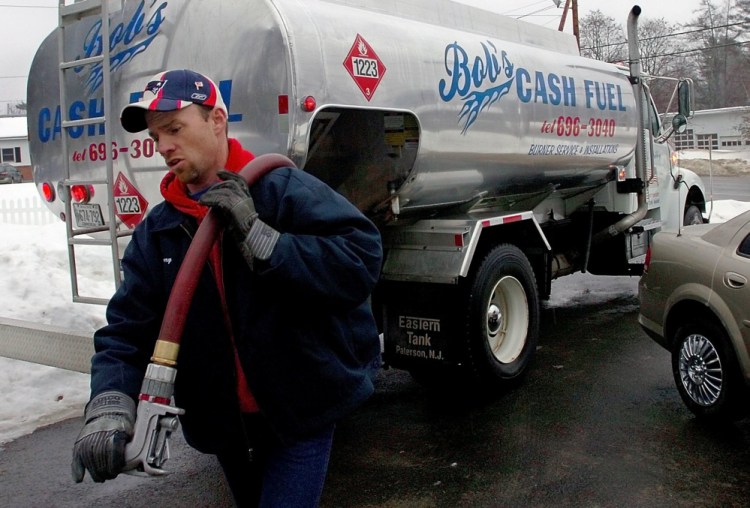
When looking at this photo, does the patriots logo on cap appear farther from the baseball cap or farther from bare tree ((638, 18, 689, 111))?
bare tree ((638, 18, 689, 111))

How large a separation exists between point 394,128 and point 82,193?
220 cm

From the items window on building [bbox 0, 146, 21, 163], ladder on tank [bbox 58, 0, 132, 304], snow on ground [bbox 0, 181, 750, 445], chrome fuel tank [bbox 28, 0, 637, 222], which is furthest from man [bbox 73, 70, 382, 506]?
window on building [bbox 0, 146, 21, 163]

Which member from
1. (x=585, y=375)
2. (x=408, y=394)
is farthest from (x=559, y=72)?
(x=408, y=394)

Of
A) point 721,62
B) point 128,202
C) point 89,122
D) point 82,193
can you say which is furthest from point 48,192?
point 721,62

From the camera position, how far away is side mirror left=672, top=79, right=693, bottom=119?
9.02 m

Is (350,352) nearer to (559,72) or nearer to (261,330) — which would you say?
(261,330)

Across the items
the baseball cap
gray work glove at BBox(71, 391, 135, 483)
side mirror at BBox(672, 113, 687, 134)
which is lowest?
gray work glove at BBox(71, 391, 135, 483)

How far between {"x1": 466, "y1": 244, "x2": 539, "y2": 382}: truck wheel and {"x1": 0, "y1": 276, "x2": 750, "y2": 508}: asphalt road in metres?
0.26

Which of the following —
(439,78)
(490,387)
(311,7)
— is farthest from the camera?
(490,387)

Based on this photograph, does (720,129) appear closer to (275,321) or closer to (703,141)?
(703,141)

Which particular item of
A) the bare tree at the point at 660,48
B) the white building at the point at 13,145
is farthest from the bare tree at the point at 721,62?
the white building at the point at 13,145

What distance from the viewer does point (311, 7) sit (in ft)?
15.2

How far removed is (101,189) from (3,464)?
190 centimetres

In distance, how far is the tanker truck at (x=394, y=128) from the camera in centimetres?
454
